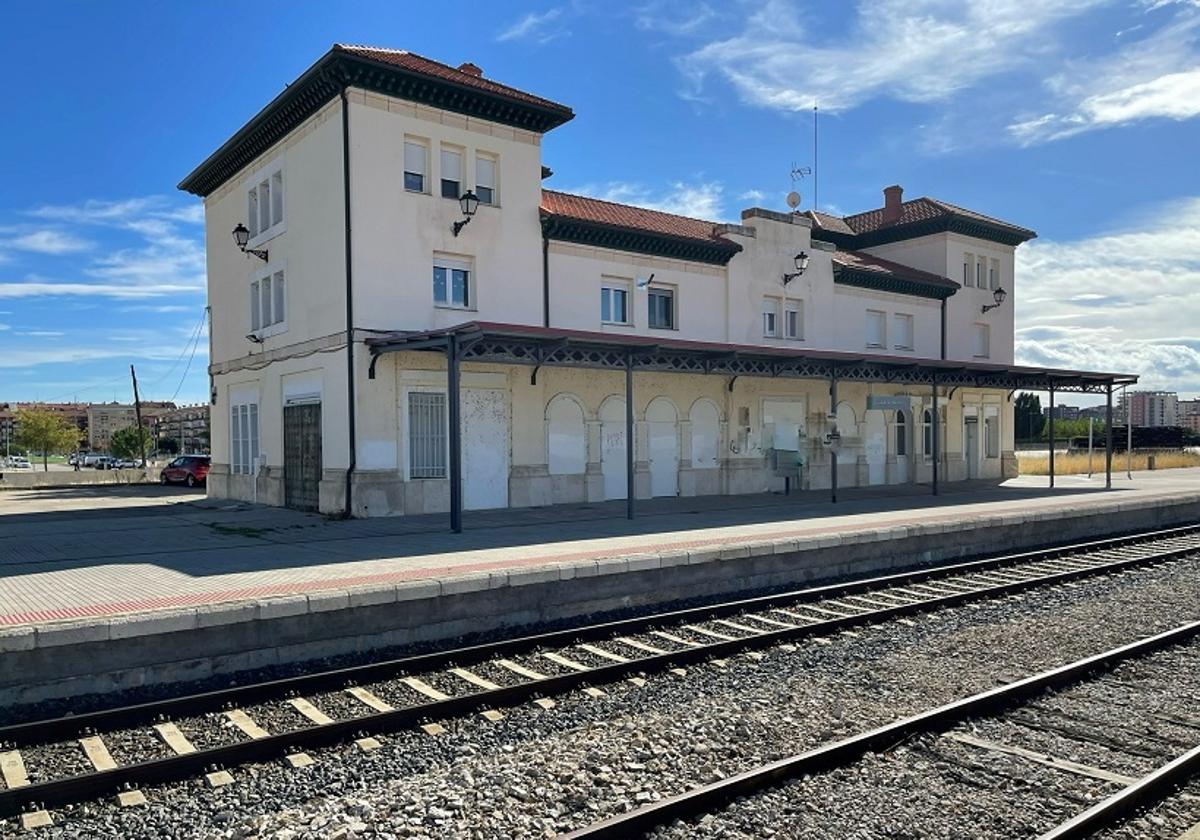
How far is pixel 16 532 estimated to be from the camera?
15852 mm

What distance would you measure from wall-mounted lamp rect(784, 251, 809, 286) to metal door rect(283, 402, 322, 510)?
13.8 m

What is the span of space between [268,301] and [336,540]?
1003 cm

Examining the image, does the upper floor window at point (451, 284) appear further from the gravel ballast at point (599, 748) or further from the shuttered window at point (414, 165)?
the gravel ballast at point (599, 748)

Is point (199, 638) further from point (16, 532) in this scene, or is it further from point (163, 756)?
point (16, 532)

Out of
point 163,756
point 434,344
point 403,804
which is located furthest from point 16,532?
point 403,804

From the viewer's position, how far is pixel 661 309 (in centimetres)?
2275

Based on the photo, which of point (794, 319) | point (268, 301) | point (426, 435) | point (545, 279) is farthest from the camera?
point (794, 319)

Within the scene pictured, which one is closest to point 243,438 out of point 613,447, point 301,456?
point 301,456

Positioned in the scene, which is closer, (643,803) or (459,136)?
(643,803)

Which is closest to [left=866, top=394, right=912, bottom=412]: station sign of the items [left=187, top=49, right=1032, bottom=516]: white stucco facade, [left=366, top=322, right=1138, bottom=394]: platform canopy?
[left=187, top=49, right=1032, bottom=516]: white stucco facade

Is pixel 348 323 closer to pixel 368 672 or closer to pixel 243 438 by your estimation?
pixel 243 438

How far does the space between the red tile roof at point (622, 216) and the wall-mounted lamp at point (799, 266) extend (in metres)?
2.41

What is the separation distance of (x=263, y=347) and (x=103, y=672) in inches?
609

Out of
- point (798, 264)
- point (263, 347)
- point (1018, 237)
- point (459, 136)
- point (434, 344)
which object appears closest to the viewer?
point (434, 344)
